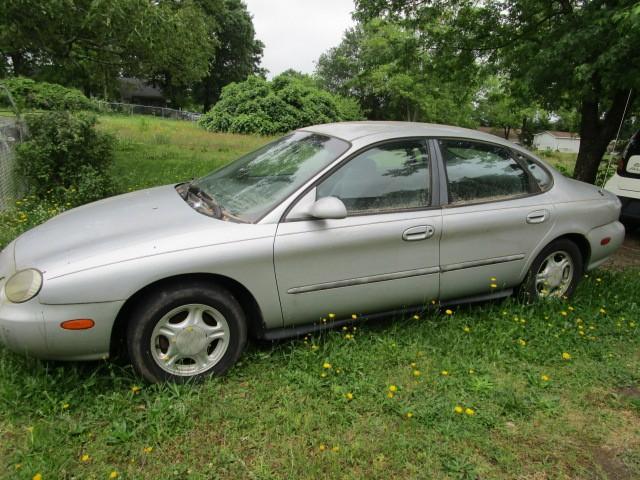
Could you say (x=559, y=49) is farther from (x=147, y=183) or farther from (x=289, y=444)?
(x=147, y=183)

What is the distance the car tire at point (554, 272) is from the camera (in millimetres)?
3932

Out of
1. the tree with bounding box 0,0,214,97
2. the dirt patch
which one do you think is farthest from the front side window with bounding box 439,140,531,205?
the tree with bounding box 0,0,214,97

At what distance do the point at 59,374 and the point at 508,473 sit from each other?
2507 millimetres

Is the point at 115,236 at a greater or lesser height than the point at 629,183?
greater

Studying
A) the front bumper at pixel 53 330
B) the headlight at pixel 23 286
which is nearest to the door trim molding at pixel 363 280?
the front bumper at pixel 53 330

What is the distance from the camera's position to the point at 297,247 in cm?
289

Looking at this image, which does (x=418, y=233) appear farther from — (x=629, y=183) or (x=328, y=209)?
(x=629, y=183)

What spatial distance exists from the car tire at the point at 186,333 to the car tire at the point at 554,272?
245 centimetres

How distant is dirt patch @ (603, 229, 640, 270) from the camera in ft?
18.5

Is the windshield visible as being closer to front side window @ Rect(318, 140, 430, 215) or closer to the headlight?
front side window @ Rect(318, 140, 430, 215)

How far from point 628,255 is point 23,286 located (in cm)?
656

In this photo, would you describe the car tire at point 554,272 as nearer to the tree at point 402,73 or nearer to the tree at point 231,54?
the tree at point 402,73

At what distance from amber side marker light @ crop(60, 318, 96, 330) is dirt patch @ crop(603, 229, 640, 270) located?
545 cm

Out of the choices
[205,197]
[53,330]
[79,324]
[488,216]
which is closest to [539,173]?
[488,216]
